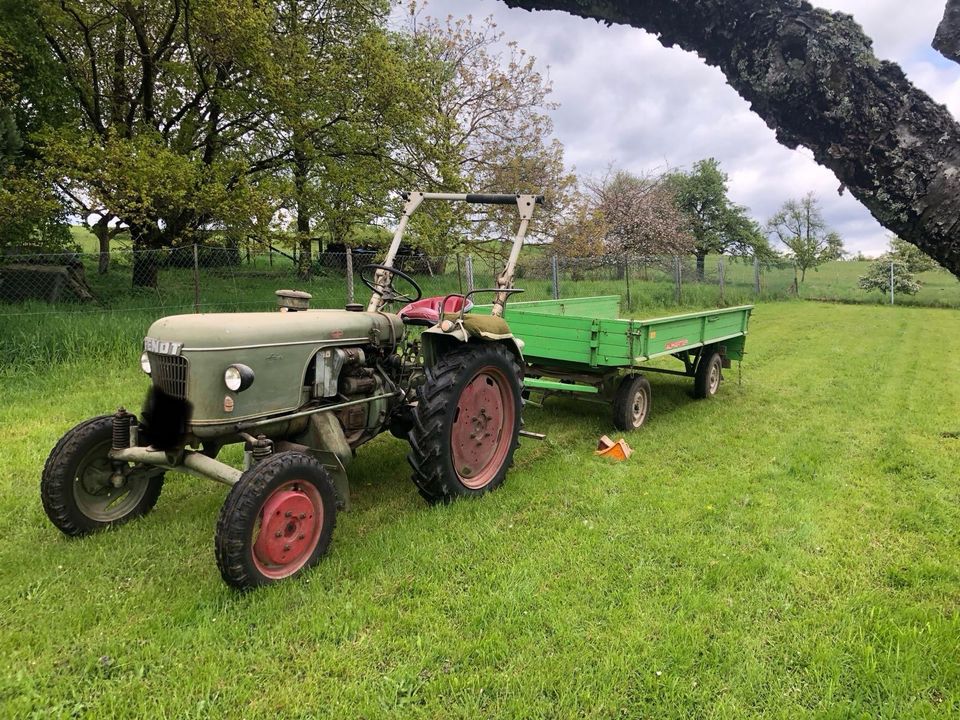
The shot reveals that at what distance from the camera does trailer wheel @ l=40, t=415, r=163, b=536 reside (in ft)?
10.2

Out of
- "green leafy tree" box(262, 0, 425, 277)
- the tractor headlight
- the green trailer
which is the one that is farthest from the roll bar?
"green leafy tree" box(262, 0, 425, 277)

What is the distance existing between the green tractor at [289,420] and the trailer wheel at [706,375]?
337cm

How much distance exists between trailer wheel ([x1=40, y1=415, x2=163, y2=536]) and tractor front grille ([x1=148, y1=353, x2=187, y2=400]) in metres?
0.58

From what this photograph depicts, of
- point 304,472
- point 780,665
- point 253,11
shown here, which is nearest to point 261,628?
point 304,472

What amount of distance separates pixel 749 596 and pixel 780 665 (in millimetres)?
465

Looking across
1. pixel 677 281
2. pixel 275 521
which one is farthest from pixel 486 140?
pixel 275 521

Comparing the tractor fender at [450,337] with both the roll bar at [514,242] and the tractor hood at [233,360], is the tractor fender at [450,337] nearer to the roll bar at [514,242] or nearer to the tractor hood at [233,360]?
the roll bar at [514,242]

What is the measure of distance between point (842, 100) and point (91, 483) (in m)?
3.71

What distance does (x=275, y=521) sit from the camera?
274cm

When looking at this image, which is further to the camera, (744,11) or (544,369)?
(544,369)

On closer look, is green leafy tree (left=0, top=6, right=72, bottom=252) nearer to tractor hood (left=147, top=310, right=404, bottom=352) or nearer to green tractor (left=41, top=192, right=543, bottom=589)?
green tractor (left=41, top=192, right=543, bottom=589)

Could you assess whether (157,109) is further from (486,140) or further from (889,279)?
(889,279)

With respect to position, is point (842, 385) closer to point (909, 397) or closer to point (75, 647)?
point (909, 397)

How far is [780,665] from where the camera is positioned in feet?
7.59
